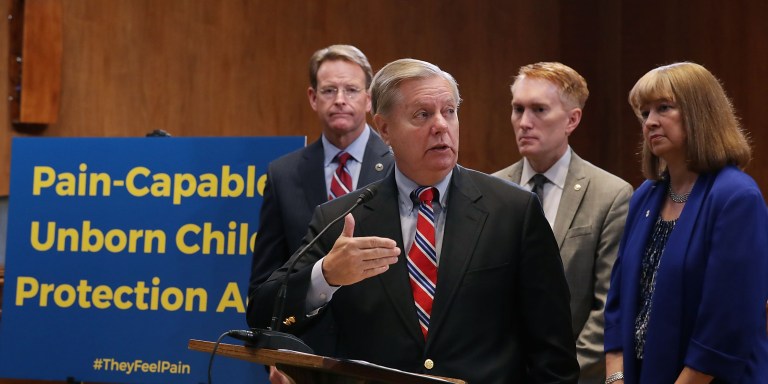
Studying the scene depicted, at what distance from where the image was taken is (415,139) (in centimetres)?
261

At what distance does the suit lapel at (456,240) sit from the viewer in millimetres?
2451

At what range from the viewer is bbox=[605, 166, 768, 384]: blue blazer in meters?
2.62

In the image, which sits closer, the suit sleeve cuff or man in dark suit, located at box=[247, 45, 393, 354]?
the suit sleeve cuff

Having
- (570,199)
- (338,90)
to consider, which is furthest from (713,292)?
(338,90)

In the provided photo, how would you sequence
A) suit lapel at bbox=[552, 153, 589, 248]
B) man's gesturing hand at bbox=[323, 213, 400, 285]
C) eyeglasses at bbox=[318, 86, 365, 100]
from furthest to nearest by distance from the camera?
eyeglasses at bbox=[318, 86, 365, 100] → suit lapel at bbox=[552, 153, 589, 248] → man's gesturing hand at bbox=[323, 213, 400, 285]

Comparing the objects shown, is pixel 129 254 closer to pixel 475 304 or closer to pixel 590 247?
pixel 590 247

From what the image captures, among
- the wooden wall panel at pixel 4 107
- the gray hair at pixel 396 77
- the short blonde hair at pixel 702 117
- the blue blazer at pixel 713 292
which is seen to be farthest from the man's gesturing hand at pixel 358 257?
the wooden wall panel at pixel 4 107

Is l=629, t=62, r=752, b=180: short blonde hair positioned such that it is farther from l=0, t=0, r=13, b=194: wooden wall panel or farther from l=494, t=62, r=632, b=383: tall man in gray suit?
l=0, t=0, r=13, b=194: wooden wall panel

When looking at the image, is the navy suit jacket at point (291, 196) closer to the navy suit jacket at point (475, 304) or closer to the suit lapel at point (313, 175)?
the suit lapel at point (313, 175)

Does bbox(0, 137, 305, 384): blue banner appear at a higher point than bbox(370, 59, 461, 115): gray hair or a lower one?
lower

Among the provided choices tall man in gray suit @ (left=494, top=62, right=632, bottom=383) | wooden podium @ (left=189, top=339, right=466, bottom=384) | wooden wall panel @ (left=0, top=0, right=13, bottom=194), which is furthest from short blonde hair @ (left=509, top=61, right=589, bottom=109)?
wooden wall panel @ (left=0, top=0, right=13, bottom=194)

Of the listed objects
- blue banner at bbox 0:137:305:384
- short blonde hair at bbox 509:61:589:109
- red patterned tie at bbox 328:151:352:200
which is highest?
short blonde hair at bbox 509:61:589:109

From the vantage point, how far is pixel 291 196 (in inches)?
141

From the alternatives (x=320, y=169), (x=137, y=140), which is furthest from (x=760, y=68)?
(x=137, y=140)
